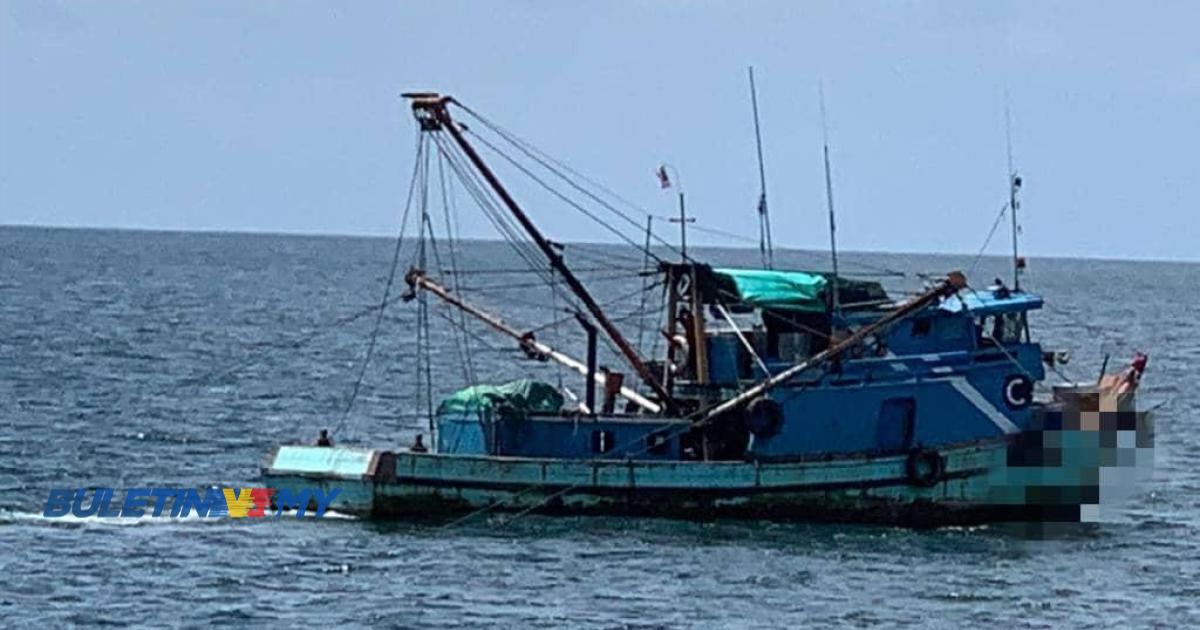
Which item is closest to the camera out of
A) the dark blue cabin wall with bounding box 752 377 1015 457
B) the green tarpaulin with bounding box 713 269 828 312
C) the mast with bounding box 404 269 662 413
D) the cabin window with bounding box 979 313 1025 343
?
the dark blue cabin wall with bounding box 752 377 1015 457

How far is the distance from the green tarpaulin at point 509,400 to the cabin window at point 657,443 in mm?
1924

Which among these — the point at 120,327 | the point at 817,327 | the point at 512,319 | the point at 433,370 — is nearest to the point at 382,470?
the point at 817,327

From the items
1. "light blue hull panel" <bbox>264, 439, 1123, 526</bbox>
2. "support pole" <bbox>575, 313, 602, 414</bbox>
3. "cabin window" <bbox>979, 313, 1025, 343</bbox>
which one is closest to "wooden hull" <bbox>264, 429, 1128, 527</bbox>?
"light blue hull panel" <bbox>264, 439, 1123, 526</bbox>

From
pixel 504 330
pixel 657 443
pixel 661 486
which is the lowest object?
pixel 661 486

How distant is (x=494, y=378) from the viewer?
3415 inches

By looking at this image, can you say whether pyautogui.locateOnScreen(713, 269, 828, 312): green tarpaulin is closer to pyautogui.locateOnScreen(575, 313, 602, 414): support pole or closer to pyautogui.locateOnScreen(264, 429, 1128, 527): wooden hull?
pyautogui.locateOnScreen(575, 313, 602, 414): support pole

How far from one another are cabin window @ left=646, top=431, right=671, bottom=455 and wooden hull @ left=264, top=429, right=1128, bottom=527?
2.86 feet

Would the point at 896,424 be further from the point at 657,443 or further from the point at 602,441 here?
the point at 602,441

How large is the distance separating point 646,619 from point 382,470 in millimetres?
9273

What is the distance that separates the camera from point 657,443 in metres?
48.0

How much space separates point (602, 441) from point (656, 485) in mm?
1581

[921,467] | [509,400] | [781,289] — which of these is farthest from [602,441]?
[921,467]

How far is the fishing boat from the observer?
47.4 m

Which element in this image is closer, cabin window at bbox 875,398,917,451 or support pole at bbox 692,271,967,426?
support pole at bbox 692,271,967,426
